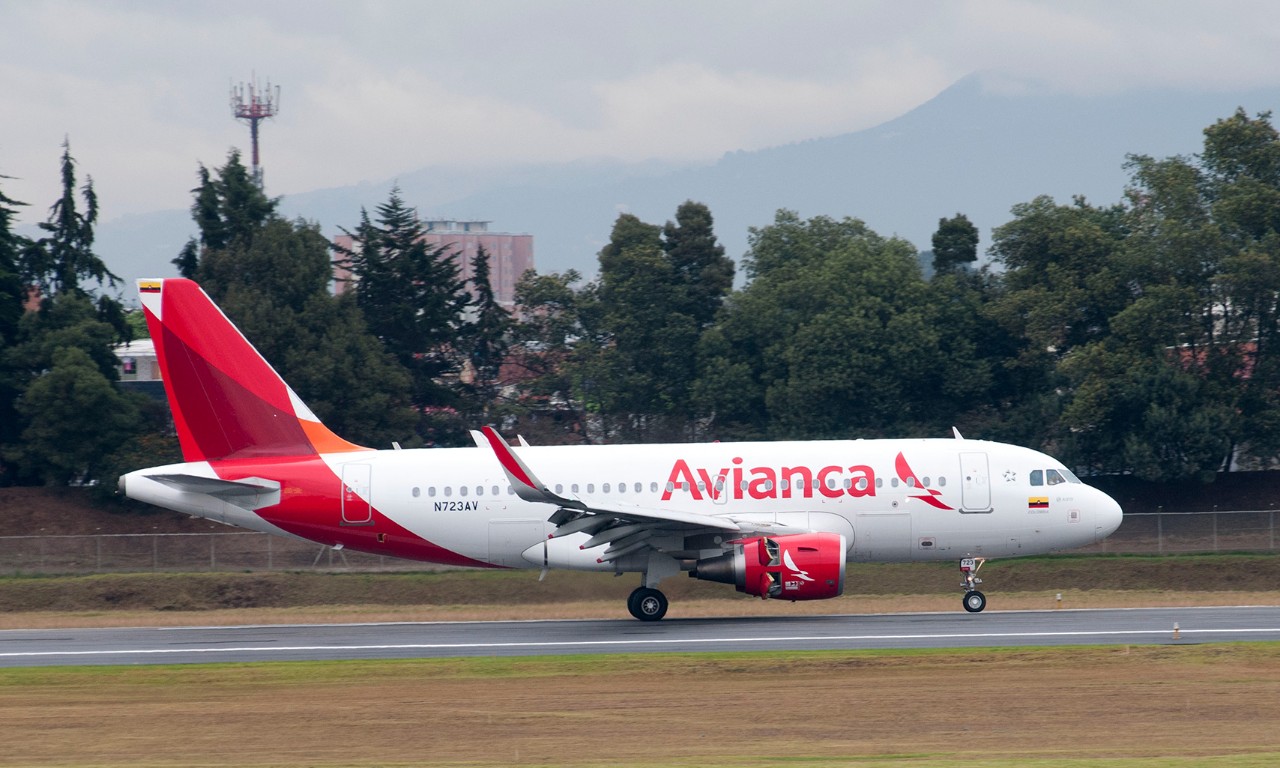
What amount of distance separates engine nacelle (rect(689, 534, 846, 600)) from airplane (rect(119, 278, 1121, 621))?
2.34 feet

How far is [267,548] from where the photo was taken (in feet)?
140

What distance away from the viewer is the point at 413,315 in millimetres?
59781

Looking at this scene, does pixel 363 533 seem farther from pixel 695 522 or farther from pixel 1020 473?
pixel 1020 473

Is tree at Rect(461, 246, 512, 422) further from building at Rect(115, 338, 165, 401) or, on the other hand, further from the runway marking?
the runway marking

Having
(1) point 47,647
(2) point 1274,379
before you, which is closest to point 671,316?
(2) point 1274,379

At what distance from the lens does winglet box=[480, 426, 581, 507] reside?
85.9ft

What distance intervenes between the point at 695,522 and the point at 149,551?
2144 centimetres

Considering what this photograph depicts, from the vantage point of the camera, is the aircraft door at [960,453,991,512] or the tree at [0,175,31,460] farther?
the tree at [0,175,31,460]

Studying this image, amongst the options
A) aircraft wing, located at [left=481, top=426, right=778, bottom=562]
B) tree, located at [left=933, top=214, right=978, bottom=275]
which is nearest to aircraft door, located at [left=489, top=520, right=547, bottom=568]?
aircraft wing, located at [left=481, top=426, right=778, bottom=562]

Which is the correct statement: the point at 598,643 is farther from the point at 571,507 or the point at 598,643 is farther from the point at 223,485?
the point at 223,485

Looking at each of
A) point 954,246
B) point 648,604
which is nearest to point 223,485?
point 648,604

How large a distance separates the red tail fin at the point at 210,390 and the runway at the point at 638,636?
3762mm

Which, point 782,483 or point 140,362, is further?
point 140,362

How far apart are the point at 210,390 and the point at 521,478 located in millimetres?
7745
